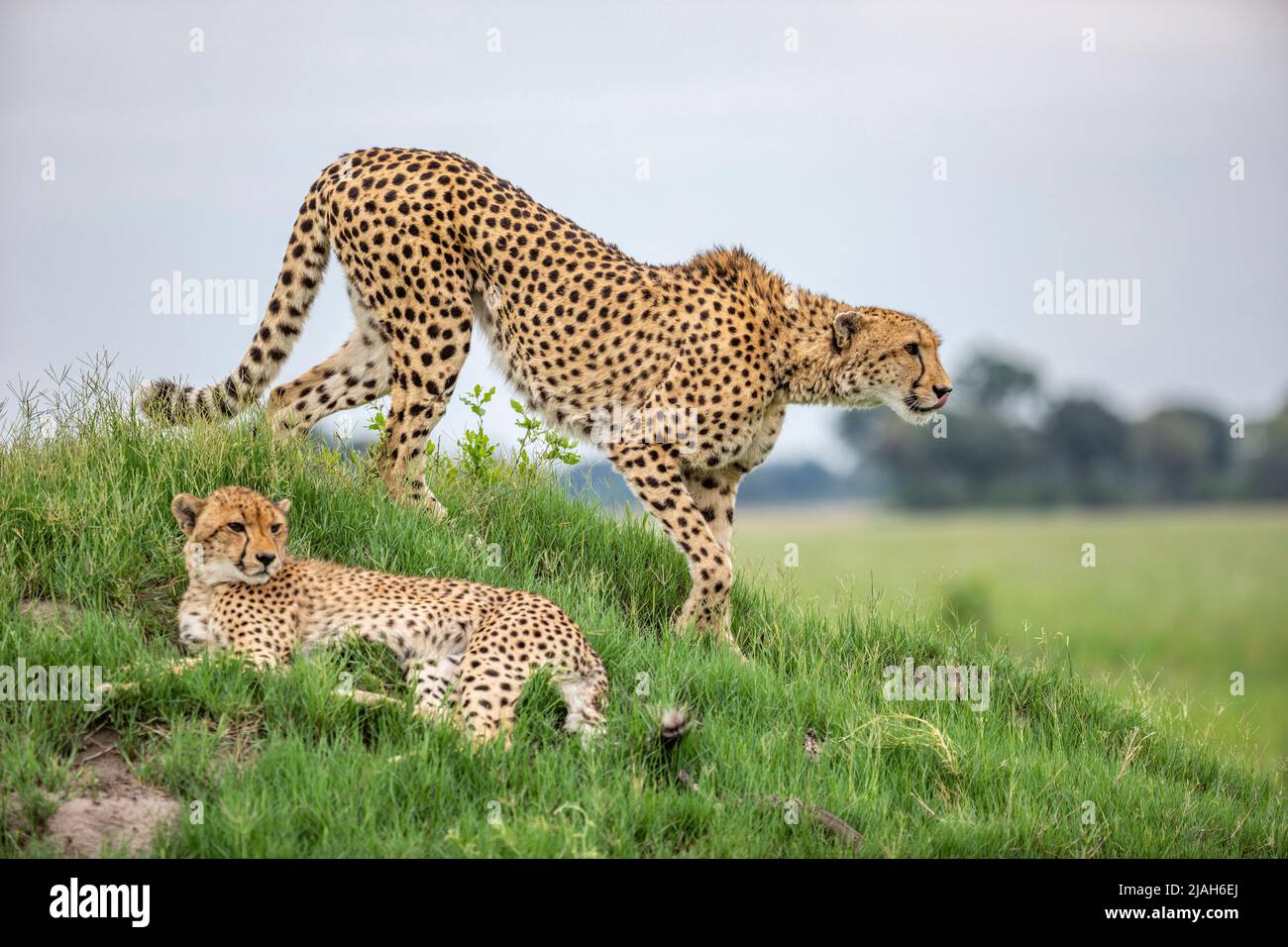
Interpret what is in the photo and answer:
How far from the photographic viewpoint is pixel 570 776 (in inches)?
184

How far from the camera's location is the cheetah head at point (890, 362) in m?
6.88

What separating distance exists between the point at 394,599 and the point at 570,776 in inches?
44.1

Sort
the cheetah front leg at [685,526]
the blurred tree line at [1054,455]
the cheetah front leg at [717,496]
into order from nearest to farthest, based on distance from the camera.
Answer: the cheetah front leg at [685,526], the cheetah front leg at [717,496], the blurred tree line at [1054,455]

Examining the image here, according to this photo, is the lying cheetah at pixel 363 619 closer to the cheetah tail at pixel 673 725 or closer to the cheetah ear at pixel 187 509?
the cheetah ear at pixel 187 509

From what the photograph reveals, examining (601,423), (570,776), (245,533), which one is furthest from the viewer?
(601,423)

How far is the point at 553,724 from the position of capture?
5070 millimetres

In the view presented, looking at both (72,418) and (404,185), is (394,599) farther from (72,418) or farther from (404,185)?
(404,185)

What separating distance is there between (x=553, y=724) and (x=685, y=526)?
1670mm

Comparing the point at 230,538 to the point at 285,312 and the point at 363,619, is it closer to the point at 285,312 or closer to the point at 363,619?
the point at 363,619

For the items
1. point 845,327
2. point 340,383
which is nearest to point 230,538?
point 340,383

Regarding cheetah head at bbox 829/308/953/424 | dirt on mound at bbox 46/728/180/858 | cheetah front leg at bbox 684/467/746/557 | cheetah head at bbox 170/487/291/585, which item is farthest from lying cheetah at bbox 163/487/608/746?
cheetah head at bbox 829/308/953/424

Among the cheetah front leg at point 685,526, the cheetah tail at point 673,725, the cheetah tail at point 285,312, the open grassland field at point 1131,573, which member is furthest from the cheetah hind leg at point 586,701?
the open grassland field at point 1131,573

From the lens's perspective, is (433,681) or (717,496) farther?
(717,496)
